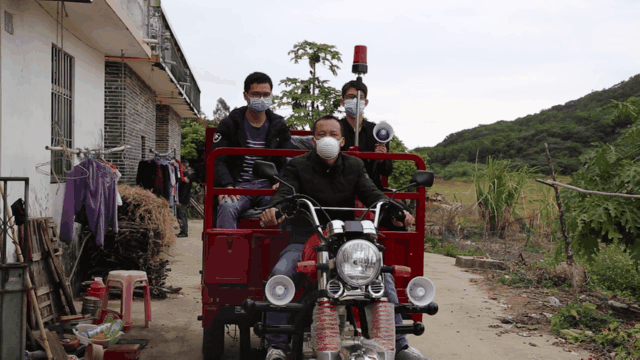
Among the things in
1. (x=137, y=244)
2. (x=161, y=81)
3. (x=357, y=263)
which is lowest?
(x=137, y=244)

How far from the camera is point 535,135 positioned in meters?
40.3

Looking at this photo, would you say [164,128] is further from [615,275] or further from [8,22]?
[615,275]

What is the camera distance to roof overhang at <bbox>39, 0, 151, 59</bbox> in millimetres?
7168

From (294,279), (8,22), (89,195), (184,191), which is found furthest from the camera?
(184,191)

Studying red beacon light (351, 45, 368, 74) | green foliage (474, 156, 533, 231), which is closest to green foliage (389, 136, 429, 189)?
green foliage (474, 156, 533, 231)

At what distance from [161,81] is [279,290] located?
488 inches

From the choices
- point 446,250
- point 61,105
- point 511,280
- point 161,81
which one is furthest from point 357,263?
point 161,81

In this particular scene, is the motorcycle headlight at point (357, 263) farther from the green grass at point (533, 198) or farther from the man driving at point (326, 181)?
the green grass at point (533, 198)

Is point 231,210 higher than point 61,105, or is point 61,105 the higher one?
point 61,105

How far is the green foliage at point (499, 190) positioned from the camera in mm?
12656

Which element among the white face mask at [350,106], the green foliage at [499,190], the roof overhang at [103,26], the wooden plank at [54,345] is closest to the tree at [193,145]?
the green foliage at [499,190]

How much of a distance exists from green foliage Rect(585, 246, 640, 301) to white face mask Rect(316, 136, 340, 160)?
5715 mm

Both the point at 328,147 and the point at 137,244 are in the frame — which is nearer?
the point at 328,147

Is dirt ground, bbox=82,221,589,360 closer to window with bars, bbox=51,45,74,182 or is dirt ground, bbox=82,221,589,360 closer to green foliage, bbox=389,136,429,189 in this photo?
window with bars, bbox=51,45,74,182
